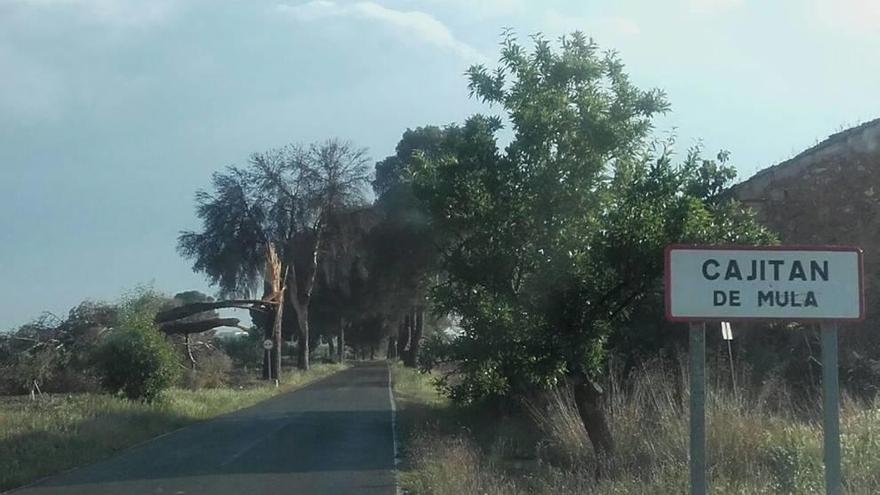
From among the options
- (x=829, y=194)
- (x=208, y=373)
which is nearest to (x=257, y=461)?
(x=829, y=194)

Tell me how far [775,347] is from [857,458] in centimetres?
862

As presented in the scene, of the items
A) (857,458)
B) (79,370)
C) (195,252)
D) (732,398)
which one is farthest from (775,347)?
(195,252)

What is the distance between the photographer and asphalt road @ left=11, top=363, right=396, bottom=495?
15859 millimetres

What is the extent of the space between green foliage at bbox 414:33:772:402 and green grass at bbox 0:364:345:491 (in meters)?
8.09

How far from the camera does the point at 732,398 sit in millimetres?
14125

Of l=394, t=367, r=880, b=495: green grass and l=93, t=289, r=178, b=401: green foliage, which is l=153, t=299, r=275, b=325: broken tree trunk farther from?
l=394, t=367, r=880, b=495: green grass

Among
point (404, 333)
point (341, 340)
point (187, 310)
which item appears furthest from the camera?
point (341, 340)

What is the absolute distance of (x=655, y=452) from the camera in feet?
41.9

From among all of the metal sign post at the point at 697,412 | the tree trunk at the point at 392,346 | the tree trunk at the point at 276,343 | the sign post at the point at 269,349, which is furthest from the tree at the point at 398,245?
the metal sign post at the point at 697,412

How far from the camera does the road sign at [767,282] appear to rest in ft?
21.4

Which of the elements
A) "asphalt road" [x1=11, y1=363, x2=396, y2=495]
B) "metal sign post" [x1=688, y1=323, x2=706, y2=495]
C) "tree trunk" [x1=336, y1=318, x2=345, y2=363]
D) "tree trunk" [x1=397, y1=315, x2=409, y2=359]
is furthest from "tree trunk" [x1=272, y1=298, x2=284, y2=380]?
"metal sign post" [x1=688, y1=323, x2=706, y2=495]

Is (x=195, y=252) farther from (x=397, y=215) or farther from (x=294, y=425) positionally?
(x=294, y=425)

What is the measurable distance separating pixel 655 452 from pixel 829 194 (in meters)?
10.1

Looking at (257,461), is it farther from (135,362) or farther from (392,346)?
(392,346)
